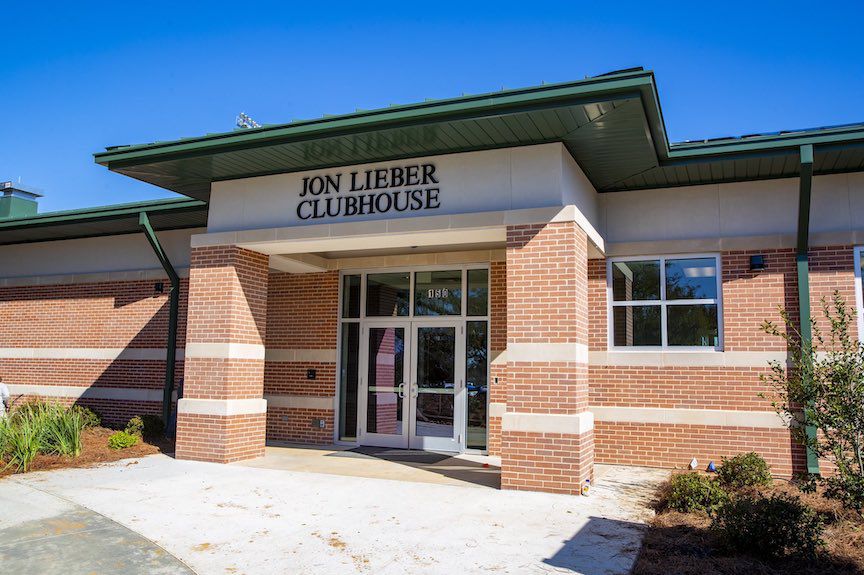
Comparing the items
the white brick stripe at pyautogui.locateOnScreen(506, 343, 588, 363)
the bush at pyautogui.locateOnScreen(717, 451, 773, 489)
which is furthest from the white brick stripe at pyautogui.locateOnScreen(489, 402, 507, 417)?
the bush at pyautogui.locateOnScreen(717, 451, 773, 489)

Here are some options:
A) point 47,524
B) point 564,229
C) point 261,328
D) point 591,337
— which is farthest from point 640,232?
point 47,524

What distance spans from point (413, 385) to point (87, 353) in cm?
791

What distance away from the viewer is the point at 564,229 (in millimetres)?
9031

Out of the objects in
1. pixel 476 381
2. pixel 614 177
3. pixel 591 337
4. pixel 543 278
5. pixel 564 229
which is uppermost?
pixel 614 177

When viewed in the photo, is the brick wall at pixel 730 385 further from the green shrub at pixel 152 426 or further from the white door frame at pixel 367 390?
the green shrub at pixel 152 426

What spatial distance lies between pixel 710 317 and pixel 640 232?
1743 mm

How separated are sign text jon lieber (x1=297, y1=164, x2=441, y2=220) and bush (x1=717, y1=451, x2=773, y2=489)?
209 inches

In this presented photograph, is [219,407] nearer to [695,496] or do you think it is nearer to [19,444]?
[19,444]

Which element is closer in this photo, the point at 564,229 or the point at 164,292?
the point at 564,229

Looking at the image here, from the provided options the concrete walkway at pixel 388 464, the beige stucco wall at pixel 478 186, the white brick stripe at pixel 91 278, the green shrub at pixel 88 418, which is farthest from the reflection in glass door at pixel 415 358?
the green shrub at pixel 88 418

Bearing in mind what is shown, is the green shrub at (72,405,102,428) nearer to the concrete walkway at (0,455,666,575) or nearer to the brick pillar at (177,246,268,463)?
the brick pillar at (177,246,268,463)

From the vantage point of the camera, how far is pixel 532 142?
9289 millimetres

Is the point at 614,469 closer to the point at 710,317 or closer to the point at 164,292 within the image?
the point at 710,317

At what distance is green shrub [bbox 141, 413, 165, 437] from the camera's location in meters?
13.1
